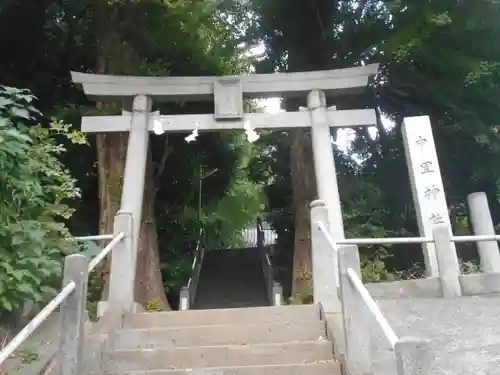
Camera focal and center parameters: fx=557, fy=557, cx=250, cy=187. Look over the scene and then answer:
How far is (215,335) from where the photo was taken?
5371 millimetres

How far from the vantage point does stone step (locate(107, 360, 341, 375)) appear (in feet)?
15.3

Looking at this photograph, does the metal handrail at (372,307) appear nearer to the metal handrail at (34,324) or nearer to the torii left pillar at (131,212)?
the metal handrail at (34,324)

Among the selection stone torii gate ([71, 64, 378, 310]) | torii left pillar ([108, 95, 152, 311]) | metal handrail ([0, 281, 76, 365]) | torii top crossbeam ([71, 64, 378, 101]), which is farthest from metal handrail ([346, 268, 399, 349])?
torii top crossbeam ([71, 64, 378, 101])

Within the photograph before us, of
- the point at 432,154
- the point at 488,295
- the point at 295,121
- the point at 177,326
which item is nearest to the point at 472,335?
the point at 488,295

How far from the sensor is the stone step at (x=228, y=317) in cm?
574

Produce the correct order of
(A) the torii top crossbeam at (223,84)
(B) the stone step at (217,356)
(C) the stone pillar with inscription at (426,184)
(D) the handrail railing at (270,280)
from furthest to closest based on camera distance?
(D) the handrail railing at (270,280), (A) the torii top crossbeam at (223,84), (C) the stone pillar with inscription at (426,184), (B) the stone step at (217,356)

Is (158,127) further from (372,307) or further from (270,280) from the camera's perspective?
(372,307)

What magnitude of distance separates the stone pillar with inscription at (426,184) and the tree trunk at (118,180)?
13.9 ft

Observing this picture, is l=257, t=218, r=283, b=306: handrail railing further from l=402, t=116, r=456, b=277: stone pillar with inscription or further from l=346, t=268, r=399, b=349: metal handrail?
l=346, t=268, r=399, b=349: metal handrail

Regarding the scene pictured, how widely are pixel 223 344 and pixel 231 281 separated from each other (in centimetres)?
810

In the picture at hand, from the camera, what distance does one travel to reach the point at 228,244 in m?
21.3

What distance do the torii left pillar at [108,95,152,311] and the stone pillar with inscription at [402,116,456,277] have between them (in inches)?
156

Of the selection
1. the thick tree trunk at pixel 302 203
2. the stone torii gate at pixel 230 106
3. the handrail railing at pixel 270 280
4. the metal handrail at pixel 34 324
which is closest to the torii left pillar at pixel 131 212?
the stone torii gate at pixel 230 106

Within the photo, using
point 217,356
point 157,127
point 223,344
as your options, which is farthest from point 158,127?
point 217,356
